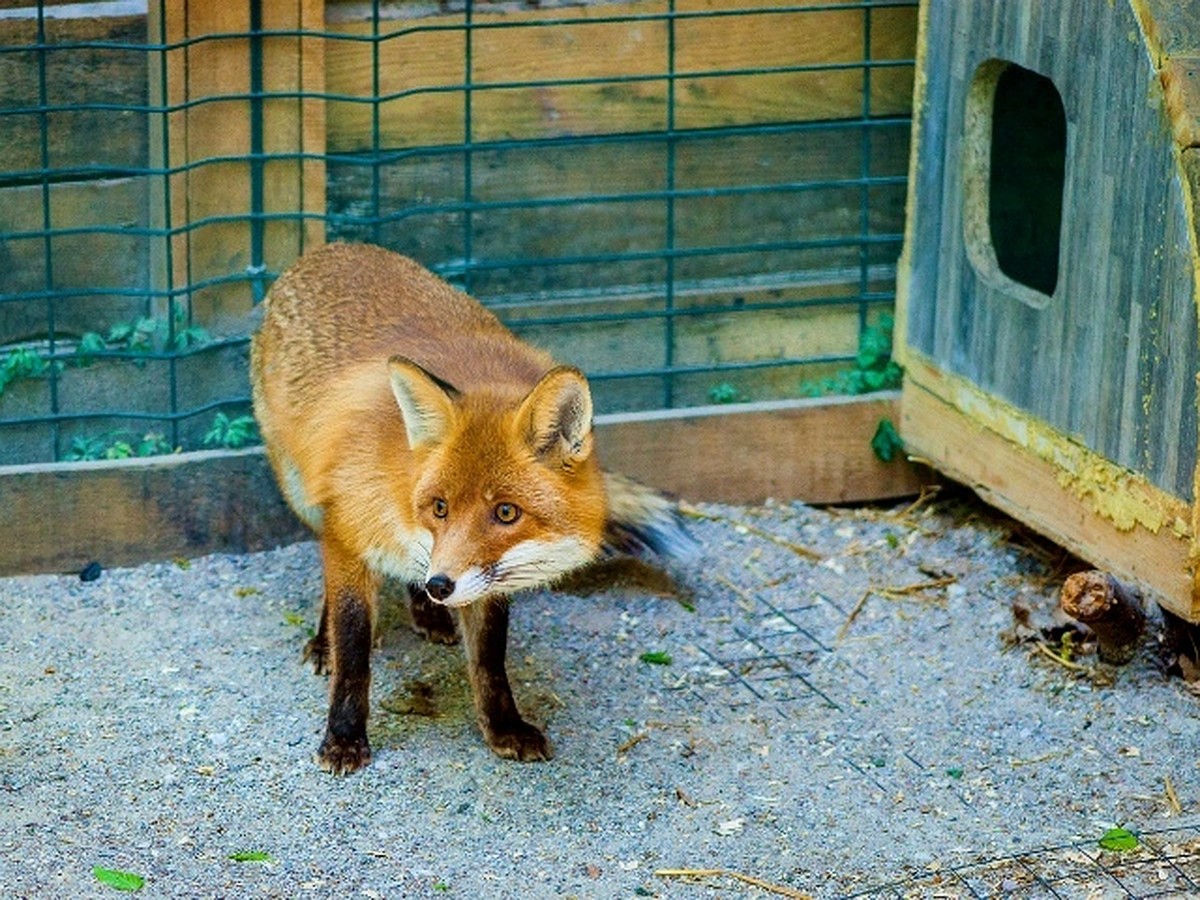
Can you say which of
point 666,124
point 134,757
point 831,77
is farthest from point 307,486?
point 831,77

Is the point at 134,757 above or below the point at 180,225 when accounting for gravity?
below

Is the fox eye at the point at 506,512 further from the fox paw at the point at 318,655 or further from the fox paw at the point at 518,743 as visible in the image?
the fox paw at the point at 318,655

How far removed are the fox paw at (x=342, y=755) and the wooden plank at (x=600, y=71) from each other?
1905 mm

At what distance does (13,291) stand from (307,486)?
4.75 feet

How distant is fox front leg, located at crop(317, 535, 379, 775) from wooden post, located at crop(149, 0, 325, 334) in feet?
4.06

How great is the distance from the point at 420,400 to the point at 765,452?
2045 millimetres

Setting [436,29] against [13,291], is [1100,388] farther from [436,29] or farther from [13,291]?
[13,291]

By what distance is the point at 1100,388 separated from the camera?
5016 mm

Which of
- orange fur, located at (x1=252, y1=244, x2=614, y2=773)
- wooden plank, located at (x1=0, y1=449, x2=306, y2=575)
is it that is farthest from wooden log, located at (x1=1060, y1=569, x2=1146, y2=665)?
wooden plank, located at (x1=0, y1=449, x2=306, y2=575)

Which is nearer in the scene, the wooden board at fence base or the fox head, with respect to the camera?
the fox head

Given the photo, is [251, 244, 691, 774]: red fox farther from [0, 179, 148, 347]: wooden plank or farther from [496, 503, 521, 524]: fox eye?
[0, 179, 148, 347]: wooden plank

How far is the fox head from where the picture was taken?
412 cm

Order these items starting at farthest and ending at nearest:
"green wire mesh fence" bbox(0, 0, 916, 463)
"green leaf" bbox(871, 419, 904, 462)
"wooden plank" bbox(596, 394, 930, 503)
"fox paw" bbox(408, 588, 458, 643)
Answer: "green leaf" bbox(871, 419, 904, 462) < "wooden plank" bbox(596, 394, 930, 503) < "green wire mesh fence" bbox(0, 0, 916, 463) < "fox paw" bbox(408, 588, 458, 643)

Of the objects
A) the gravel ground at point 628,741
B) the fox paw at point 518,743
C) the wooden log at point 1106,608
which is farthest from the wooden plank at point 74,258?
the wooden log at point 1106,608
